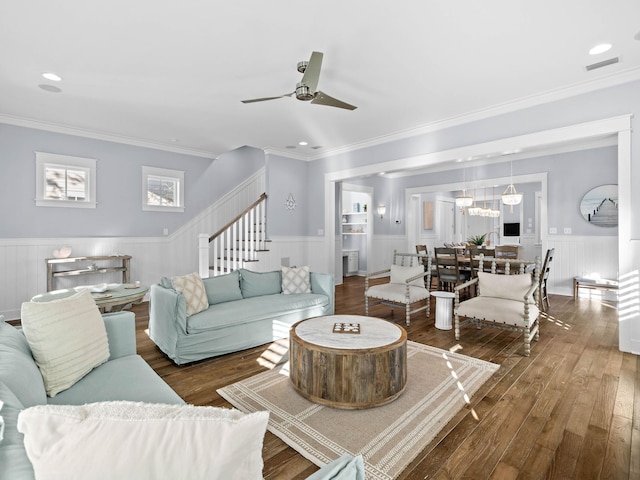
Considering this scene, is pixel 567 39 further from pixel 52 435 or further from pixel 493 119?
pixel 52 435

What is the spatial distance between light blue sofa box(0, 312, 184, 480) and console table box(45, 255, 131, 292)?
3.49 meters

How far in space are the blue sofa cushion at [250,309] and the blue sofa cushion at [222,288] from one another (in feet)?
0.31

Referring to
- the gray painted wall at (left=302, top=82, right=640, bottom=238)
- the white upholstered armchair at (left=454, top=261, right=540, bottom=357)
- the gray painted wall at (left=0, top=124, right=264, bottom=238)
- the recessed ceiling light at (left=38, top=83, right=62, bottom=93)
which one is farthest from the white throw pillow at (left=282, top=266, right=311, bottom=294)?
the recessed ceiling light at (left=38, top=83, right=62, bottom=93)

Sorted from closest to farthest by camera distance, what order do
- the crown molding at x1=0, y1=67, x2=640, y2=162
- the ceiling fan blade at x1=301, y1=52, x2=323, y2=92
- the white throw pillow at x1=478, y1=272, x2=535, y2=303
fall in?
the ceiling fan blade at x1=301, y1=52, x2=323, y2=92
the crown molding at x1=0, y1=67, x2=640, y2=162
the white throw pillow at x1=478, y1=272, x2=535, y2=303

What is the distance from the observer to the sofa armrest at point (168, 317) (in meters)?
3.18

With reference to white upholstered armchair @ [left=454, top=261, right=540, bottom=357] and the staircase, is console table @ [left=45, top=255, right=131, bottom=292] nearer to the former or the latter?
the staircase

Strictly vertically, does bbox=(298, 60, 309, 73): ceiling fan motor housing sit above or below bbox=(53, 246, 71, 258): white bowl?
above

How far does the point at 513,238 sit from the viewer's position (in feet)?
33.8

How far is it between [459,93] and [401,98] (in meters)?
0.65

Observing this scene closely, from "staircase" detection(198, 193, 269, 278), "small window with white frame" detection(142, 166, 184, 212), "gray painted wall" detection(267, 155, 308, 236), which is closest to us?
"staircase" detection(198, 193, 269, 278)

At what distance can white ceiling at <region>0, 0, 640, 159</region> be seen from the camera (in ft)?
8.21

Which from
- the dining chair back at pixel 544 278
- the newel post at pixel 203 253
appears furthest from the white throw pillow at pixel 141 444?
the dining chair back at pixel 544 278

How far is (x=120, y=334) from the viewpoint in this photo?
7.59ft

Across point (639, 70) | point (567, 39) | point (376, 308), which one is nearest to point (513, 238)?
point (376, 308)
